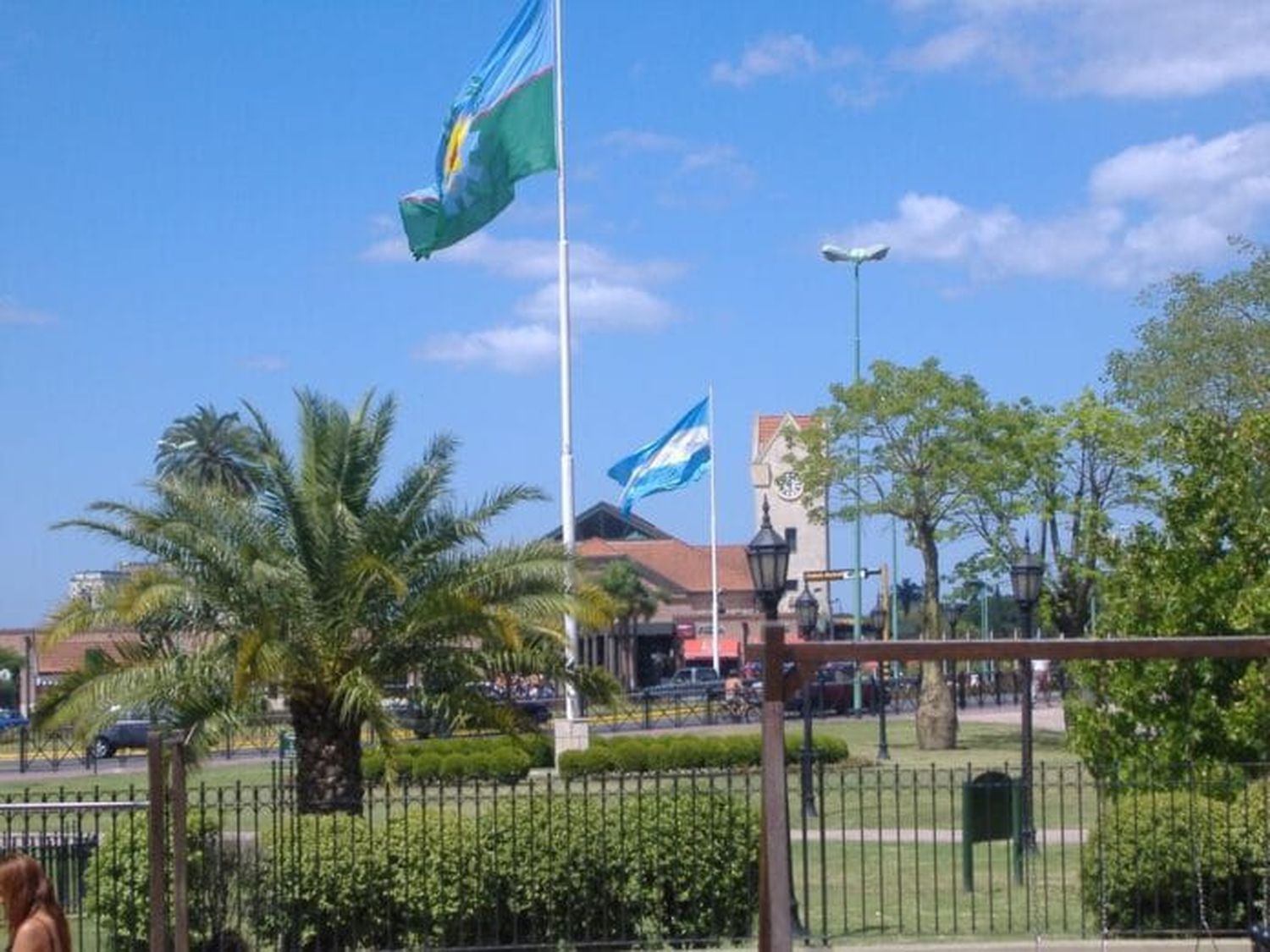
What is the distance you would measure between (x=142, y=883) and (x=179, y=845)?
1517 mm

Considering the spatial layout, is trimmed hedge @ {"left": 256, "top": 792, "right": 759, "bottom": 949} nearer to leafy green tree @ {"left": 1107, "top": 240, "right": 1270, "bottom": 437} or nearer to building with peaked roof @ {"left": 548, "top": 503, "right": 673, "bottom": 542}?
leafy green tree @ {"left": 1107, "top": 240, "right": 1270, "bottom": 437}

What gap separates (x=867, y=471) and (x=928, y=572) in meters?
2.35

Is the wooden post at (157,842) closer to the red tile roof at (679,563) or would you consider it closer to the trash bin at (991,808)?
the trash bin at (991,808)

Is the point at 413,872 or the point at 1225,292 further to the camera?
the point at 1225,292

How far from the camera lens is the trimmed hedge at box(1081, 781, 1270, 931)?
44.4ft

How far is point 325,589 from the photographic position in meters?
16.8

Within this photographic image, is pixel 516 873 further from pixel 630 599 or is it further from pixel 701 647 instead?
pixel 701 647

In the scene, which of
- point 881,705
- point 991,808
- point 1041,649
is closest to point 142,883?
point 991,808

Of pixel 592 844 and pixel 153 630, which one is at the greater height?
pixel 153 630

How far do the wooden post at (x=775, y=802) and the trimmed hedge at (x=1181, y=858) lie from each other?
18.7ft

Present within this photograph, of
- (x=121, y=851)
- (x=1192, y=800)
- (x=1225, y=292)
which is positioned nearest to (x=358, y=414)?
(x=121, y=851)

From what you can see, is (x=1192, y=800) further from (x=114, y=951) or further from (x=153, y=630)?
(x=153, y=630)

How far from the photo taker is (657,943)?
13.8 metres

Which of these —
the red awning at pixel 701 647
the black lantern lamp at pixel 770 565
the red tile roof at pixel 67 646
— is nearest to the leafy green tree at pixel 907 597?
the red awning at pixel 701 647
